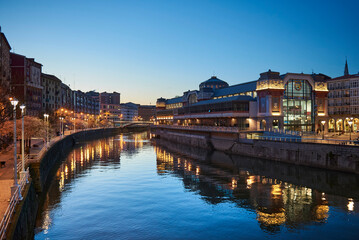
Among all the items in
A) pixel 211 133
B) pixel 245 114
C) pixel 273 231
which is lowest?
pixel 273 231

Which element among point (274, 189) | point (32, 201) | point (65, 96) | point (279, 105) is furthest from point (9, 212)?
point (65, 96)

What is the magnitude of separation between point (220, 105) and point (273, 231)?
68642 millimetres

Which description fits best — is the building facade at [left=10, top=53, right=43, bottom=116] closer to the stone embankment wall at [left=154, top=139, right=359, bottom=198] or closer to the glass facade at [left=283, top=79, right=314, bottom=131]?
the stone embankment wall at [left=154, top=139, right=359, bottom=198]

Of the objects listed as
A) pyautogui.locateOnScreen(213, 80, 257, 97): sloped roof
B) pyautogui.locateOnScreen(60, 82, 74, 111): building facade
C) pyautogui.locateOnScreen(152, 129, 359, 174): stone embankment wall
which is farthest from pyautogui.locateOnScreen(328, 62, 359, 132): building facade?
pyautogui.locateOnScreen(60, 82, 74, 111): building facade

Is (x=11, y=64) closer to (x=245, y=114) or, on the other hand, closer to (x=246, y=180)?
(x=245, y=114)

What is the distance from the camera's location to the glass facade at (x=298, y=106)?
262ft

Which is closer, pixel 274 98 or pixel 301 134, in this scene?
pixel 301 134

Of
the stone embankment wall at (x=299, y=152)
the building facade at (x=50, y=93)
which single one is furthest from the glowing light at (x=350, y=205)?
the building facade at (x=50, y=93)

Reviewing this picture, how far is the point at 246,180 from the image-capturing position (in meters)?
41.3

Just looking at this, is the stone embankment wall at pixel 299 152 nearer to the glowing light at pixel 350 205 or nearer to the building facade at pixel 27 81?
the glowing light at pixel 350 205

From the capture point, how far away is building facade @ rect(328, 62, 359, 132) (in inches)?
3608

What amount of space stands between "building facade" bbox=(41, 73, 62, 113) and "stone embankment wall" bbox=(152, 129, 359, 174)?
77453 mm

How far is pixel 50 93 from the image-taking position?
129 meters

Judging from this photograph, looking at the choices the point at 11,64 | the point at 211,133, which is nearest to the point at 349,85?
the point at 211,133
